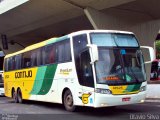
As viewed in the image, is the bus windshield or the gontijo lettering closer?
the bus windshield

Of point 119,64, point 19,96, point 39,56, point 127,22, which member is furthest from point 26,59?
point 127,22

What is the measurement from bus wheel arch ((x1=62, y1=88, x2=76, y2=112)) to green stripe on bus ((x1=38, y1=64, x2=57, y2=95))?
1.31 meters

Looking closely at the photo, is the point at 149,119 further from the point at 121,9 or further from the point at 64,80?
the point at 121,9

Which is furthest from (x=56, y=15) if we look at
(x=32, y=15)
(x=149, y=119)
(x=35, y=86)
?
(x=149, y=119)

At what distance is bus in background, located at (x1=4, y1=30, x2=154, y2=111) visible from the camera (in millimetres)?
12945

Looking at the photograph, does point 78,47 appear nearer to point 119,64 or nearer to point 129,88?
point 119,64

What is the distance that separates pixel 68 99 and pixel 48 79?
227 centimetres

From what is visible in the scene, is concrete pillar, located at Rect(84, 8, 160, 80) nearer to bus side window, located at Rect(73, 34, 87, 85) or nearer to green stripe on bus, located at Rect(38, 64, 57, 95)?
green stripe on bus, located at Rect(38, 64, 57, 95)

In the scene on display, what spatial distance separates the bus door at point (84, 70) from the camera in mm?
13250

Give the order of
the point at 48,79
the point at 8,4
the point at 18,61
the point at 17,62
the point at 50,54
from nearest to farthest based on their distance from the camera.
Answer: the point at 50,54, the point at 48,79, the point at 18,61, the point at 17,62, the point at 8,4

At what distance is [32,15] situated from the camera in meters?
35.7

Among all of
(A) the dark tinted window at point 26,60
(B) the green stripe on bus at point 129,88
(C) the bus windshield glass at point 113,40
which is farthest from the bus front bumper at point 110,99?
(A) the dark tinted window at point 26,60

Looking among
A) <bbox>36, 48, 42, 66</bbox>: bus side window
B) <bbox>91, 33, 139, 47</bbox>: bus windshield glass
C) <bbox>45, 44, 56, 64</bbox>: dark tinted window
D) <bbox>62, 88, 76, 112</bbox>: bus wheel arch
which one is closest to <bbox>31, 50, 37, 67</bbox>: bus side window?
<bbox>36, 48, 42, 66</bbox>: bus side window

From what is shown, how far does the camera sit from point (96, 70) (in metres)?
13.1
